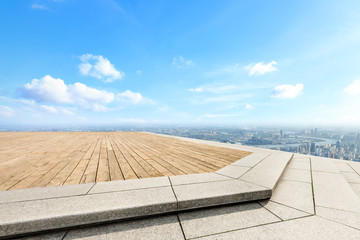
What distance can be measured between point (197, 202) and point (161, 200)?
53cm

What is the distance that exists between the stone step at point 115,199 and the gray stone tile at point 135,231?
81mm

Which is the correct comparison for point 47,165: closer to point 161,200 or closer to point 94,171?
point 94,171

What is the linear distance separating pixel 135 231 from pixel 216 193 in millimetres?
1225

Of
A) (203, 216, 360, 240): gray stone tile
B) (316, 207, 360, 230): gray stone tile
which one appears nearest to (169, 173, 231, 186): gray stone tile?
(203, 216, 360, 240): gray stone tile

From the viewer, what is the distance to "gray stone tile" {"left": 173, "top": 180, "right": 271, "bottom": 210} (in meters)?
2.02

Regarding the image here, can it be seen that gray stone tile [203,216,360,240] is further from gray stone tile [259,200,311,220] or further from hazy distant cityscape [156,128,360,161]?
hazy distant cityscape [156,128,360,161]

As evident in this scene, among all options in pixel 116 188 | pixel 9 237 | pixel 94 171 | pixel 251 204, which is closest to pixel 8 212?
pixel 9 237

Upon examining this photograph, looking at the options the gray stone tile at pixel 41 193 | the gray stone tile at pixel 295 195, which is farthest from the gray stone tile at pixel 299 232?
the gray stone tile at pixel 41 193

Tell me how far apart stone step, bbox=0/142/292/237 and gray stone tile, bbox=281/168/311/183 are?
2.95ft

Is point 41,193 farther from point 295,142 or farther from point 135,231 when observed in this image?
point 295,142

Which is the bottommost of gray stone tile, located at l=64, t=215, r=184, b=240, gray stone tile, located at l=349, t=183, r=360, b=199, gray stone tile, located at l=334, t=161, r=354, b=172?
gray stone tile, located at l=64, t=215, r=184, b=240

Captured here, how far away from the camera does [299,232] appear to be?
1.64m

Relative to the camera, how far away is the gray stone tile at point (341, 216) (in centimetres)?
178

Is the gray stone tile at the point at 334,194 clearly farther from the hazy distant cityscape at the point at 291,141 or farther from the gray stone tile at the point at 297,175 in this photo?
the hazy distant cityscape at the point at 291,141
